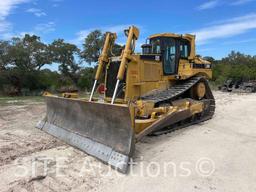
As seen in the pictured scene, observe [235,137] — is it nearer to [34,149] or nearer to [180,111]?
[180,111]

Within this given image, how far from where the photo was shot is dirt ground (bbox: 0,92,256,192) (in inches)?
137

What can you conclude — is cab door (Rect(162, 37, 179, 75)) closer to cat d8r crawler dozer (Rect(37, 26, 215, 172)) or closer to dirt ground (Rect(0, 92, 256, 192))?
cat d8r crawler dozer (Rect(37, 26, 215, 172))

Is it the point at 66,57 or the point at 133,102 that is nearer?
the point at 133,102

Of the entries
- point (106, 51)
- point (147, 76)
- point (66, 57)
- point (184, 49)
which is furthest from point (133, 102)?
point (66, 57)

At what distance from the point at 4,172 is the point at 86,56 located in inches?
959

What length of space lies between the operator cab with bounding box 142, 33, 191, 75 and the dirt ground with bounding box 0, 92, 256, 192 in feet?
7.30

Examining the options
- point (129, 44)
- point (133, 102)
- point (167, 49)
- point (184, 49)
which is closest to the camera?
point (129, 44)

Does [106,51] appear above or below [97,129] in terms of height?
above

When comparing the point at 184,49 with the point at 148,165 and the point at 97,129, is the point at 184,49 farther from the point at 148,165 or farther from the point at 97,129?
the point at 148,165

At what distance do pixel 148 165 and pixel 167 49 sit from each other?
14.3 feet

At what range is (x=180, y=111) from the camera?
6340mm

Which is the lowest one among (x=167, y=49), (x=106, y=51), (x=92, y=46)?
(x=106, y=51)

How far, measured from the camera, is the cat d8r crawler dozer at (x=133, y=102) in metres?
4.47

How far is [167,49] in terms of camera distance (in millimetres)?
7742
